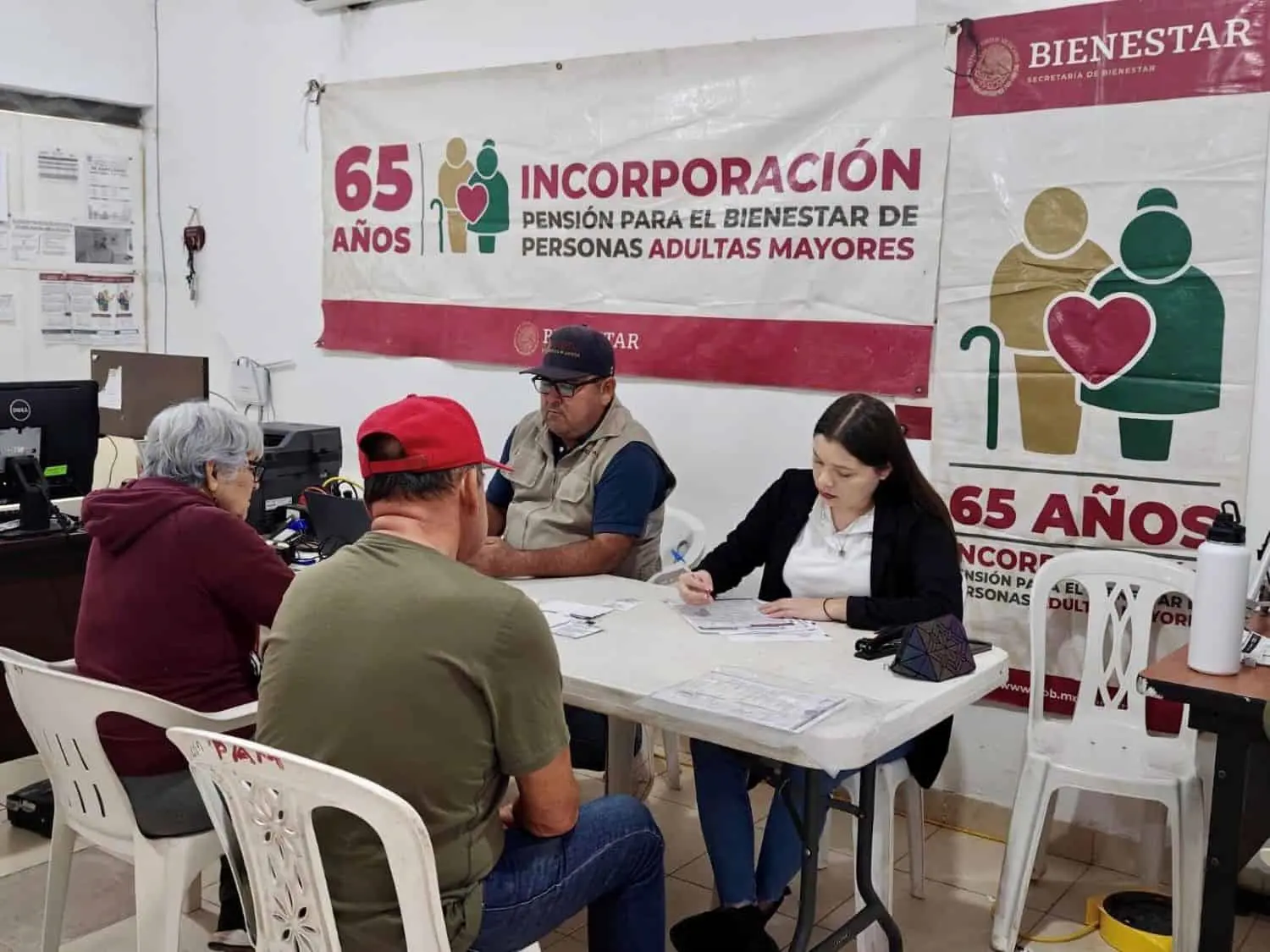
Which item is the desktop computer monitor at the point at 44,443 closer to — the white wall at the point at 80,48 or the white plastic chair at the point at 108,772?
the white plastic chair at the point at 108,772

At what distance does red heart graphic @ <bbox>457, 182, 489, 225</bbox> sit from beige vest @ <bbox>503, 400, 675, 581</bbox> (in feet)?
3.38

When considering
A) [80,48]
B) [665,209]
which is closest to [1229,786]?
[665,209]

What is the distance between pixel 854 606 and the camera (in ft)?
7.92

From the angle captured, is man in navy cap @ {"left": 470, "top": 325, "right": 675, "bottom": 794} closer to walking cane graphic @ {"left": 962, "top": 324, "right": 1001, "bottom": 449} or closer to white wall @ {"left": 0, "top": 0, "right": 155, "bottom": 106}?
walking cane graphic @ {"left": 962, "top": 324, "right": 1001, "bottom": 449}

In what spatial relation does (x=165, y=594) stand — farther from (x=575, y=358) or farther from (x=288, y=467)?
(x=288, y=467)

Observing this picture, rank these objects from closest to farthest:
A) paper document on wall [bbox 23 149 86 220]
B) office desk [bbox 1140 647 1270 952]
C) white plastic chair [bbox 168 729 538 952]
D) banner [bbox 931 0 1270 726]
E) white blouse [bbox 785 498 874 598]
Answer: white plastic chair [bbox 168 729 538 952], office desk [bbox 1140 647 1270 952], white blouse [bbox 785 498 874 598], banner [bbox 931 0 1270 726], paper document on wall [bbox 23 149 86 220]

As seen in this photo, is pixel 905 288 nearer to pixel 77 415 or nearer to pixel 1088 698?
pixel 1088 698

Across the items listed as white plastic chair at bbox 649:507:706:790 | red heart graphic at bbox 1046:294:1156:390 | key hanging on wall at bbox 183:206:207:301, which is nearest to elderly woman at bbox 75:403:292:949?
white plastic chair at bbox 649:507:706:790

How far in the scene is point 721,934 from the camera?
7.38 feet

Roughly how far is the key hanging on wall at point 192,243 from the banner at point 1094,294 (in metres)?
3.06

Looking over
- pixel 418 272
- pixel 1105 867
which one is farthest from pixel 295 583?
pixel 418 272

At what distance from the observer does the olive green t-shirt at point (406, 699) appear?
1534 mm

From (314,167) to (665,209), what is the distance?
1.55 metres

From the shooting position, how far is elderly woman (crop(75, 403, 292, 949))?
210 cm
